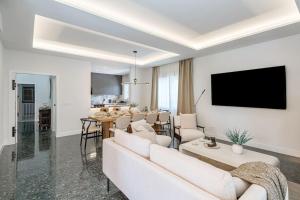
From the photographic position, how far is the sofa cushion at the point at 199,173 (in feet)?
3.72

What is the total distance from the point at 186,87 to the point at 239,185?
15.2ft

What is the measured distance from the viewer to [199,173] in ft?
4.20

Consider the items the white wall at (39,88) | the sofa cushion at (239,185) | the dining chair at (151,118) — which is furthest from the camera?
the white wall at (39,88)

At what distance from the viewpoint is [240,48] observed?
4426 mm

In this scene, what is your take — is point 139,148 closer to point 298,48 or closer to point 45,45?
point 298,48

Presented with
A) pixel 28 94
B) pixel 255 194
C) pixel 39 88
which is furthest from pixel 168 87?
pixel 28 94

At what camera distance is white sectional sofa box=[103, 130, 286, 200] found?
45.2 inches

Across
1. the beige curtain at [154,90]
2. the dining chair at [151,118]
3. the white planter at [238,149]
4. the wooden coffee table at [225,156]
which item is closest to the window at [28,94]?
the beige curtain at [154,90]

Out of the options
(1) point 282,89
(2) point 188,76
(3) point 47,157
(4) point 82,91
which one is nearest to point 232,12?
(1) point 282,89

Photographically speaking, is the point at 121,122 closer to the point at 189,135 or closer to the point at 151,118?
the point at 151,118

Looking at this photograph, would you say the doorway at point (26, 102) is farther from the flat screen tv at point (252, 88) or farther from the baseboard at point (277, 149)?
the baseboard at point (277, 149)

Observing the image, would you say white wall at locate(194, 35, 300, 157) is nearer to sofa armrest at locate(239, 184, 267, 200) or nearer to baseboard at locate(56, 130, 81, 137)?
sofa armrest at locate(239, 184, 267, 200)

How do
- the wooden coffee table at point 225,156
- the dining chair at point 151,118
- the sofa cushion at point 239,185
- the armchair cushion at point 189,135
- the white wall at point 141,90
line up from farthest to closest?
1. the white wall at point 141,90
2. the dining chair at point 151,118
3. the armchair cushion at point 189,135
4. the wooden coffee table at point 225,156
5. the sofa cushion at point 239,185

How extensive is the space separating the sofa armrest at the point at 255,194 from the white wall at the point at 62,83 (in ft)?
18.3
